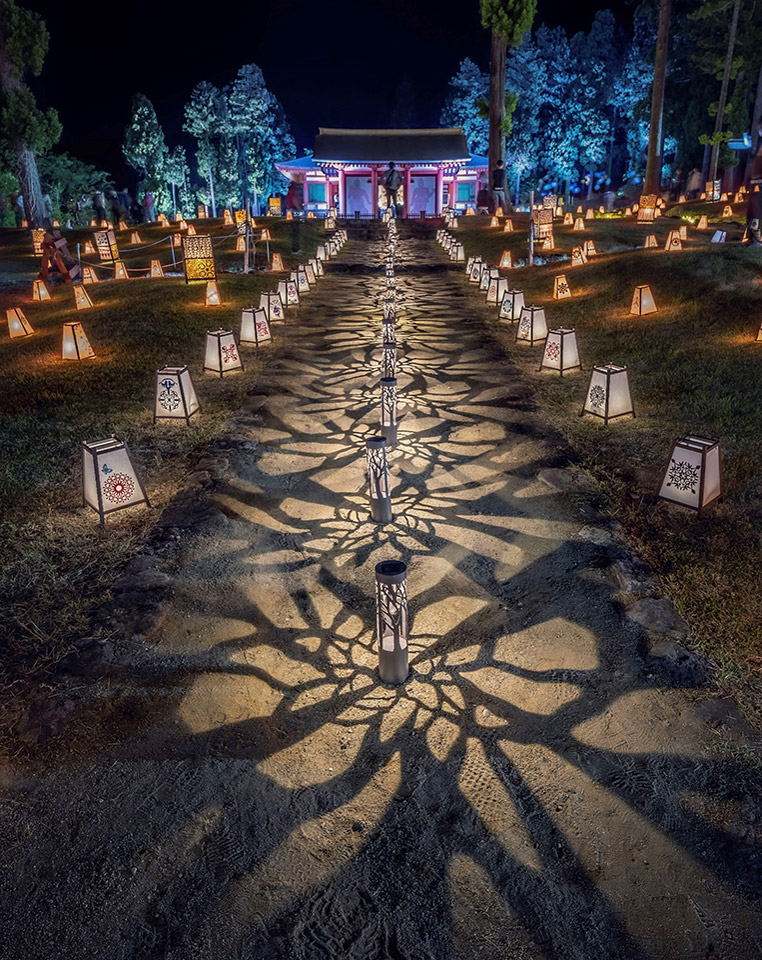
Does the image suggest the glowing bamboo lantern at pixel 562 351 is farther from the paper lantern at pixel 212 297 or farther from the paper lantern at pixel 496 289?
the paper lantern at pixel 212 297

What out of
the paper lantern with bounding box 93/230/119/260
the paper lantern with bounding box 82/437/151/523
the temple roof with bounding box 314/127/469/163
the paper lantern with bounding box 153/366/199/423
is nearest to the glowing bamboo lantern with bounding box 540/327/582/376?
the paper lantern with bounding box 153/366/199/423

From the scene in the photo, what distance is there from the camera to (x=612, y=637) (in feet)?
15.1

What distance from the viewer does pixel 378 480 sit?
6.10 m

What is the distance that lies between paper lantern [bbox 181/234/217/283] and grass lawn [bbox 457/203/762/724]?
7134mm

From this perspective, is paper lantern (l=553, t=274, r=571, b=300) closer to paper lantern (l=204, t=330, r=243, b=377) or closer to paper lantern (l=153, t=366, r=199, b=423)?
paper lantern (l=204, t=330, r=243, b=377)

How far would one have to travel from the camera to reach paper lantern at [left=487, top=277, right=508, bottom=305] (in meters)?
16.3

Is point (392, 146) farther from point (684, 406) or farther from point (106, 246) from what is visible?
point (684, 406)

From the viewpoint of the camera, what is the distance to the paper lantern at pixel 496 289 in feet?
53.4

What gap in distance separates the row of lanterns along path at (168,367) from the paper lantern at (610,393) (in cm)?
512

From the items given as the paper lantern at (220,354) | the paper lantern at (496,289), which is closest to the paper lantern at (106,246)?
the paper lantern at (496,289)

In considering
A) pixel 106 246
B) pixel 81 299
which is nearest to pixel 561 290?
pixel 81 299

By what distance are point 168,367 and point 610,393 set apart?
5.57 metres

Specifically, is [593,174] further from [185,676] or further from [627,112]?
[185,676]

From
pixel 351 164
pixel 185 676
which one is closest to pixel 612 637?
pixel 185 676
